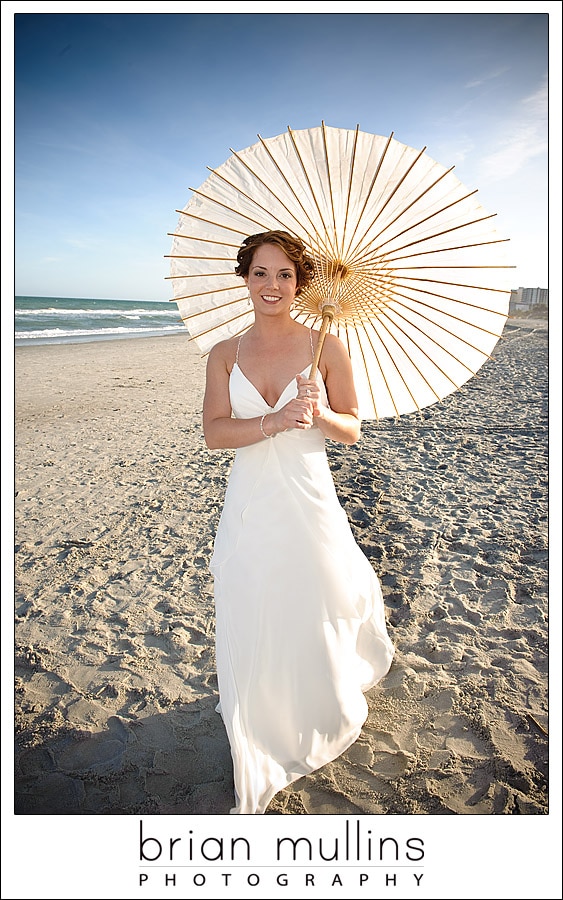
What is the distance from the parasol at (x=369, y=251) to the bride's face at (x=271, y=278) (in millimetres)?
224

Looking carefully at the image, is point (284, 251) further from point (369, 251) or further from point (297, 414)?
point (297, 414)

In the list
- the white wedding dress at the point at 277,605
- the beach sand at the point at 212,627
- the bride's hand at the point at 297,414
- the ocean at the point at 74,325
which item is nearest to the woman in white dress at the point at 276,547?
the white wedding dress at the point at 277,605

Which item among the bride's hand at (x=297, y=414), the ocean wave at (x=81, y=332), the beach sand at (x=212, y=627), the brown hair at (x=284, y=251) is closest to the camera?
the bride's hand at (x=297, y=414)

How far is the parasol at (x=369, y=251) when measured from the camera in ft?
7.79

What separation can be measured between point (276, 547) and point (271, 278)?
3.72ft

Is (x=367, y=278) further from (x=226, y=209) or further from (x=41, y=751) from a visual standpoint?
(x=41, y=751)

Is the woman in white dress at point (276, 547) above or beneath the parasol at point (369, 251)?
beneath

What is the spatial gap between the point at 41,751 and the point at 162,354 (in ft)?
59.7

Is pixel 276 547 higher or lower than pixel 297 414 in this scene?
lower

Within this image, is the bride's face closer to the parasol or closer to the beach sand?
the parasol

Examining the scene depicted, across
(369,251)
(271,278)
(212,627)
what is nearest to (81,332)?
(212,627)

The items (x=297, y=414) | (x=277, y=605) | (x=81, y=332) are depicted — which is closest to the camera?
(x=297, y=414)

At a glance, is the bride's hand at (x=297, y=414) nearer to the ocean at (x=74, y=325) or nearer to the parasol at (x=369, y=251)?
the parasol at (x=369, y=251)

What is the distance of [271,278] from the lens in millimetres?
2312
